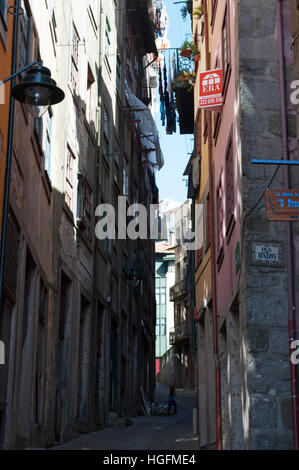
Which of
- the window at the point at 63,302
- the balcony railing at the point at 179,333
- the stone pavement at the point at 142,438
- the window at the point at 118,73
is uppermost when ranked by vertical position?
the window at the point at 118,73

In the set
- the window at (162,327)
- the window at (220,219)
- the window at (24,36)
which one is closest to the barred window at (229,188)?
the window at (220,219)

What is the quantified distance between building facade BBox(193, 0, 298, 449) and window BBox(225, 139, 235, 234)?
0.02 m

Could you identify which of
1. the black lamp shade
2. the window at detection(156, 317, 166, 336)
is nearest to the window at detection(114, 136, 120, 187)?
the black lamp shade

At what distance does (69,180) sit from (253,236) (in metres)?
8.10

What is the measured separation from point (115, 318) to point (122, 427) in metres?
3.80

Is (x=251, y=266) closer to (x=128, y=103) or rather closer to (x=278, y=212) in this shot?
(x=278, y=212)

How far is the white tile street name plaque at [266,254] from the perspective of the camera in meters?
10.7

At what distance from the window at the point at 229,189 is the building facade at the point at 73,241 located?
338 centimetres

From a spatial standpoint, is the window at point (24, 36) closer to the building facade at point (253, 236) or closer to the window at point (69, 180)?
the building facade at point (253, 236)

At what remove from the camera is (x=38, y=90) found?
372 inches

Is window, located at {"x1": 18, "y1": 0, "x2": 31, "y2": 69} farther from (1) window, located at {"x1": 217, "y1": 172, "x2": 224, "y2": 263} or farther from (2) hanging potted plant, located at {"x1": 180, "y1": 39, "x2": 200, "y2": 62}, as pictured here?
(2) hanging potted plant, located at {"x1": 180, "y1": 39, "x2": 200, "y2": 62}

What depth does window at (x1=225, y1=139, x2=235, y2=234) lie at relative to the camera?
505 inches
